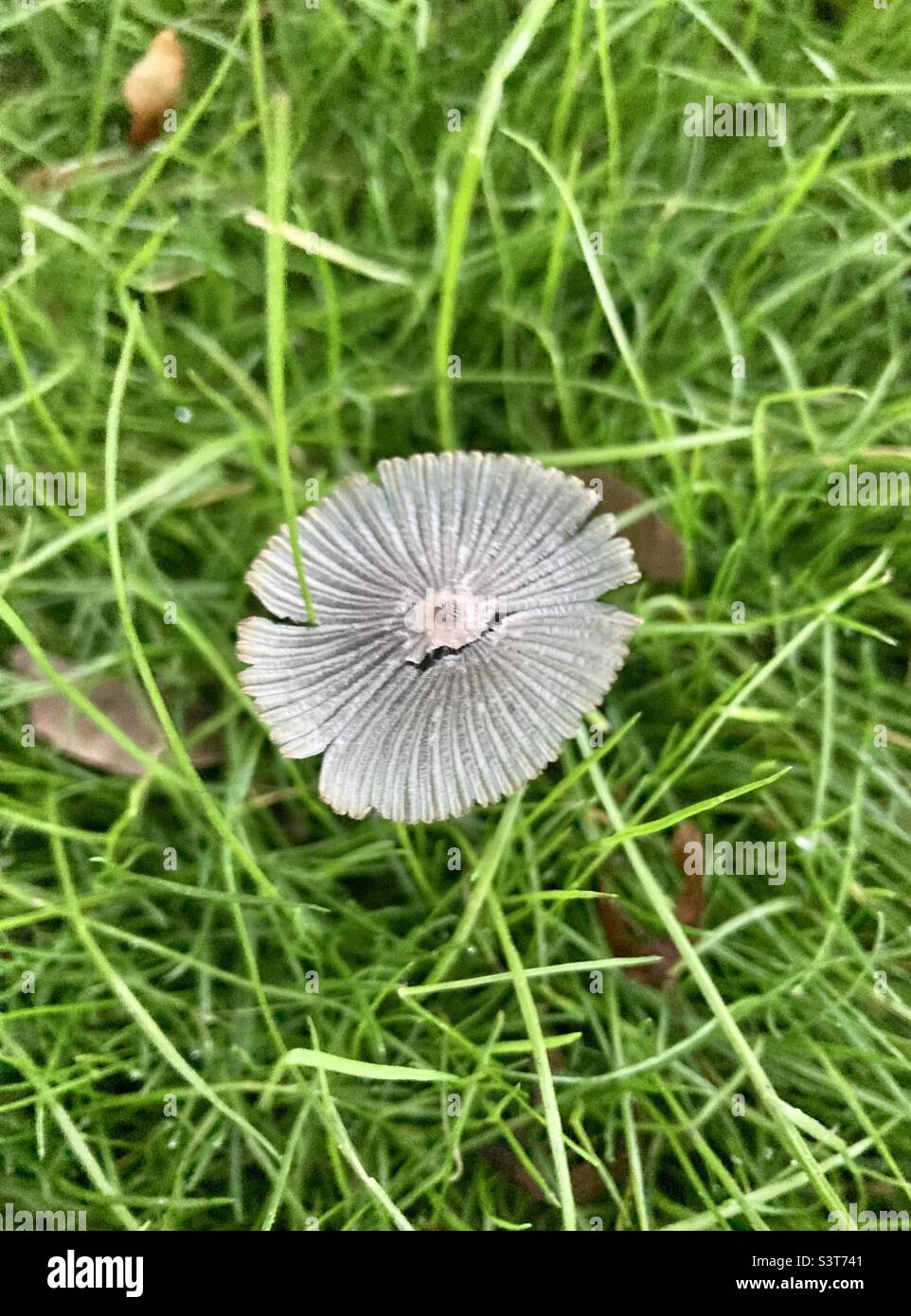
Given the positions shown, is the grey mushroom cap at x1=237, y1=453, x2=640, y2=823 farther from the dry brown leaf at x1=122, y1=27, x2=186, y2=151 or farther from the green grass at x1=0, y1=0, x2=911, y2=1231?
the dry brown leaf at x1=122, y1=27, x2=186, y2=151

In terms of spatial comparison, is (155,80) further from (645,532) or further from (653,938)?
(653,938)

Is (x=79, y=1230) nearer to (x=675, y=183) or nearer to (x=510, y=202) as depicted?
(x=510, y=202)

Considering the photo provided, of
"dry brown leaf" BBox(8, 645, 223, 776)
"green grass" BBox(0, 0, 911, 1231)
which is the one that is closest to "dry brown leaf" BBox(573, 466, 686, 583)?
"green grass" BBox(0, 0, 911, 1231)

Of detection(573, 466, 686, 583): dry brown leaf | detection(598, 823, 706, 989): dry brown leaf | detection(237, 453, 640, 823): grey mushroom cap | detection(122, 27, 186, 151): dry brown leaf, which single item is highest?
detection(122, 27, 186, 151): dry brown leaf

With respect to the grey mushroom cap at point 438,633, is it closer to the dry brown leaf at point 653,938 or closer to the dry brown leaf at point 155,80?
the dry brown leaf at point 653,938

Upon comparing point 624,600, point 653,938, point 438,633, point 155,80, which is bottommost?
point 653,938

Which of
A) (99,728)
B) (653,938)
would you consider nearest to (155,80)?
(99,728)
